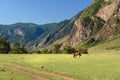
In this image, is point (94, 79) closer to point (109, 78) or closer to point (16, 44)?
point (109, 78)

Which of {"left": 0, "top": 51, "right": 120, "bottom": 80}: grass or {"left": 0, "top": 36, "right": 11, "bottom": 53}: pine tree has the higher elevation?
{"left": 0, "top": 36, "right": 11, "bottom": 53}: pine tree

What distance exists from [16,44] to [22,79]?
141 m

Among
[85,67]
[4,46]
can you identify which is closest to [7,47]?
[4,46]

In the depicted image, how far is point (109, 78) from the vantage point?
34156mm

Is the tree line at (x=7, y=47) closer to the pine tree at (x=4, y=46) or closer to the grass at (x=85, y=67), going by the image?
the pine tree at (x=4, y=46)

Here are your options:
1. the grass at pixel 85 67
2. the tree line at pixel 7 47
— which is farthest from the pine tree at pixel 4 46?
the grass at pixel 85 67

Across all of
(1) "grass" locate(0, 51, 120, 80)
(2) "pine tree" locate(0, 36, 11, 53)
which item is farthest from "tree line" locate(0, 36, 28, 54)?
(1) "grass" locate(0, 51, 120, 80)

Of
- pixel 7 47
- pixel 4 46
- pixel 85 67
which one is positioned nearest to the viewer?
pixel 85 67

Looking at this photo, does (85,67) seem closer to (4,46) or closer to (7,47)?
(4,46)

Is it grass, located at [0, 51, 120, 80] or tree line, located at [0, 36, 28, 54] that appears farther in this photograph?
tree line, located at [0, 36, 28, 54]

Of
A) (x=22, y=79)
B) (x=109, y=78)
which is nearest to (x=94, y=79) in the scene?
(x=109, y=78)

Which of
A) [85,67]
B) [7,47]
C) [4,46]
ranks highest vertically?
[4,46]

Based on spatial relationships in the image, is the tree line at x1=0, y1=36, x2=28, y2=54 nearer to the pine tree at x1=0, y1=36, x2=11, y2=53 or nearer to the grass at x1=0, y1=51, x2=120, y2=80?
the pine tree at x1=0, y1=36, x2=11, y2=53

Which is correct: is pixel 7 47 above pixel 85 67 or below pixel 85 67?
above
